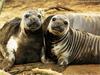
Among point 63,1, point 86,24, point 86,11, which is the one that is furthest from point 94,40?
point 63,1

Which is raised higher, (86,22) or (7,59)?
(86,22)

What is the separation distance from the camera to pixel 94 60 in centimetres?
1428

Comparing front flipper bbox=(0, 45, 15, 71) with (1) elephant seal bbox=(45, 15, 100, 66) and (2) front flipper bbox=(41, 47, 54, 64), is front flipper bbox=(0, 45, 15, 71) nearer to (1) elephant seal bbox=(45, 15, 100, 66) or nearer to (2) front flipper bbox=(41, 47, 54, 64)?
(2) front flipper bbox=(41, 47, 54, 64)

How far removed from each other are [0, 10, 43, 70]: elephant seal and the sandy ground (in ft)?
0.55

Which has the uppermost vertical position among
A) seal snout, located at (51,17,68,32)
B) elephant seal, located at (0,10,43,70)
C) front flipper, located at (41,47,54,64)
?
seal snout, located at (51,17,68,32)

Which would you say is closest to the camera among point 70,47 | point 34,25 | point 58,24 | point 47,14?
point 34,25

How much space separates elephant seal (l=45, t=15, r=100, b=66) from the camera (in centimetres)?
1413

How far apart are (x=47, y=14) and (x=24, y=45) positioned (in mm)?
2894

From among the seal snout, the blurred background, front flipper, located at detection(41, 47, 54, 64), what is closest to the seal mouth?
the seal snout

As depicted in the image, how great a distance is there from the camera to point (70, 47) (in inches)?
561

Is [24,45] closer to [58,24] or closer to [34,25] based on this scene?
[34,25]

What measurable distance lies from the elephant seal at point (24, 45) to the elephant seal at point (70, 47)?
0.24m

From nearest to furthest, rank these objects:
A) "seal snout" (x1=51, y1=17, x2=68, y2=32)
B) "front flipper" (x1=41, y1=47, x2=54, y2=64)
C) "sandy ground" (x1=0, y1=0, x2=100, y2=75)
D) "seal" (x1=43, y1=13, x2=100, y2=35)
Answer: "sandy ground" (x1=0, y1=0, x2=100, y2=75), "seal snout" (x1=51, y1=17, x2=68, y2=32), "front flipper" (x1=41, y1=47, x2=54, y2=64), "seal" (x1=43, y1=13, x2=100, y2=35)

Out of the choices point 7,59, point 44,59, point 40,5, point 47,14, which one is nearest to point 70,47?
point 44,59
